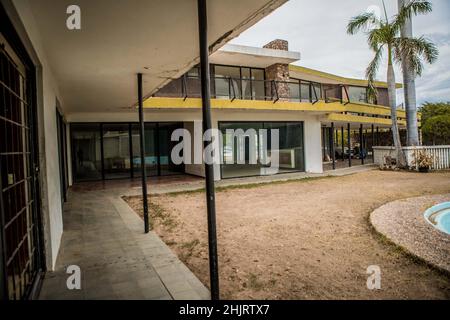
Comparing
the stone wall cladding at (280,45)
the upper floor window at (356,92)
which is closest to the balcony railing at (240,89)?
the stone wall cladding at (280,45)

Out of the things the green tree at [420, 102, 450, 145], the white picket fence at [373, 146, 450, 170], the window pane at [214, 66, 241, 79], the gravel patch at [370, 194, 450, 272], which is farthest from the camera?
the green tree at [420, 102, 450, 145]

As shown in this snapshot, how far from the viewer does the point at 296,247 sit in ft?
14.5

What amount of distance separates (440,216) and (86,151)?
12669 millimetres

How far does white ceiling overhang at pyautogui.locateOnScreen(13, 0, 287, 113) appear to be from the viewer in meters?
2.72

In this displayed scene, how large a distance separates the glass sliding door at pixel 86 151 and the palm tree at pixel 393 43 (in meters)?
13.1

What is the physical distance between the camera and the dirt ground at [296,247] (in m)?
3.14

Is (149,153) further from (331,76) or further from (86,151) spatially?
(331,76)

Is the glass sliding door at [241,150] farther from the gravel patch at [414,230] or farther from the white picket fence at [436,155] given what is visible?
the white picket fence at [436,155]

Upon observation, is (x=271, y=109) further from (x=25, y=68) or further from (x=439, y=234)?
(x=25, y=68)

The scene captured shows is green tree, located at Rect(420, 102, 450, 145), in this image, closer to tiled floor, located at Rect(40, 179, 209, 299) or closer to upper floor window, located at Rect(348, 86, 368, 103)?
upper floor window, located at Rect(348, 86, 368, 103)

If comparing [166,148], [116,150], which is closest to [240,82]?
[166,148]

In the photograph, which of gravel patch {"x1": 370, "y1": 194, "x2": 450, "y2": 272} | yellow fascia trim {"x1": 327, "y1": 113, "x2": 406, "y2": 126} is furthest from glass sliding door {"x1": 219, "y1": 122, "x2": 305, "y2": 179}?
gravel patch {"x1": 370, "y1": 194, "x2": 450, "y2": 272}

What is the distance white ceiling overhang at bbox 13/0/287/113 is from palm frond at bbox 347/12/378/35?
12347mm

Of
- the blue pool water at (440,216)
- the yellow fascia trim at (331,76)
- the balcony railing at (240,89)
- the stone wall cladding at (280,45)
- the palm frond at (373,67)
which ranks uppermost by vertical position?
the stone wall cladding at (280,45)
